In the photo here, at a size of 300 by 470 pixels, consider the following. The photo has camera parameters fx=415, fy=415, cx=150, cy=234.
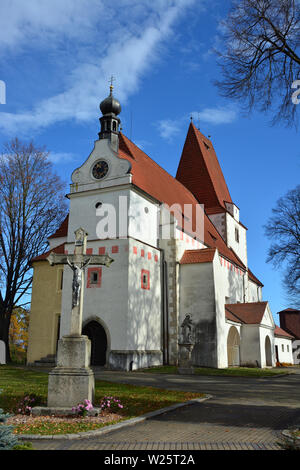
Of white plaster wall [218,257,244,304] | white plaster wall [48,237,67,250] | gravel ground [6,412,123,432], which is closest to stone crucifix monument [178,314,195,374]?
white plaster wall [218,257,244,304]

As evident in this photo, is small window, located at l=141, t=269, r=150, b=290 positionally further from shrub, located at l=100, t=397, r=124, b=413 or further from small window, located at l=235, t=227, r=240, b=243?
small window, located at l=235, t=227, r=240, b=243

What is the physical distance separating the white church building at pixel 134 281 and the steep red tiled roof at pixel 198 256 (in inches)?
2.1

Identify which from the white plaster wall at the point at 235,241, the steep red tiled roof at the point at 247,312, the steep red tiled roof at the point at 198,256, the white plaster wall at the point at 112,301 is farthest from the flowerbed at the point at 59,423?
the white plaster wall at the point at 235,241

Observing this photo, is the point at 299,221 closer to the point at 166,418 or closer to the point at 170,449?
the point at 166,418

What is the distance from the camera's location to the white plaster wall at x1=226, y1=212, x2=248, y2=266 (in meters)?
31.0

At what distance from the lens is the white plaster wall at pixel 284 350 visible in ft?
103

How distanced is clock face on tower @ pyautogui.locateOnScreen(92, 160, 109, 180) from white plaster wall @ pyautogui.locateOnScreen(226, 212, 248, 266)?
1298 centimetres

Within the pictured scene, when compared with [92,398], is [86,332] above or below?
above

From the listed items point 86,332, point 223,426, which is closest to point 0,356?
point 86,332

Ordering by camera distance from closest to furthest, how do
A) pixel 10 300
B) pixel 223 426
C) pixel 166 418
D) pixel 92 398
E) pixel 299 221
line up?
1. pixel 223 426
2. pixel 166 418
3. pixel 92 398
4. pixel 10 300
5. pixel 299 221

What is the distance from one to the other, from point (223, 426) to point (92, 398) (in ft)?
8.52

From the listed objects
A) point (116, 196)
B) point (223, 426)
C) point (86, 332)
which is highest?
point (116, 196)

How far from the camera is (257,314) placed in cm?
2448

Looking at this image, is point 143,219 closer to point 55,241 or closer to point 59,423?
point 55,241
